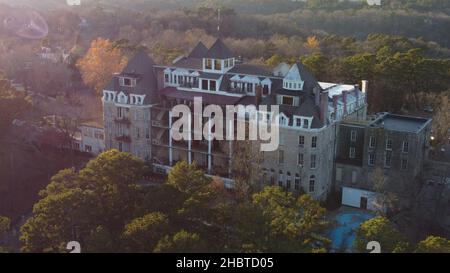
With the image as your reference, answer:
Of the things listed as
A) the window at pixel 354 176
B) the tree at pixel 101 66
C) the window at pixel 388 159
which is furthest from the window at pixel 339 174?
the tree at pixel 101 66

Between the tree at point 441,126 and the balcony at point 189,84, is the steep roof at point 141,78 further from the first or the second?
the tree at point 441,126

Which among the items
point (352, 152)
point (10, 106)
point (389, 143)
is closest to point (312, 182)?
point (352, 152)

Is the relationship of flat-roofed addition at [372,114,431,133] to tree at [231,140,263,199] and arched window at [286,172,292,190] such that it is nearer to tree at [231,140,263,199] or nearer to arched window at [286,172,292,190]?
arched window at [286,172,292,190]

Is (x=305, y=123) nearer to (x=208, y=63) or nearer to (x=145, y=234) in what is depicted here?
(x=208, y=63)
